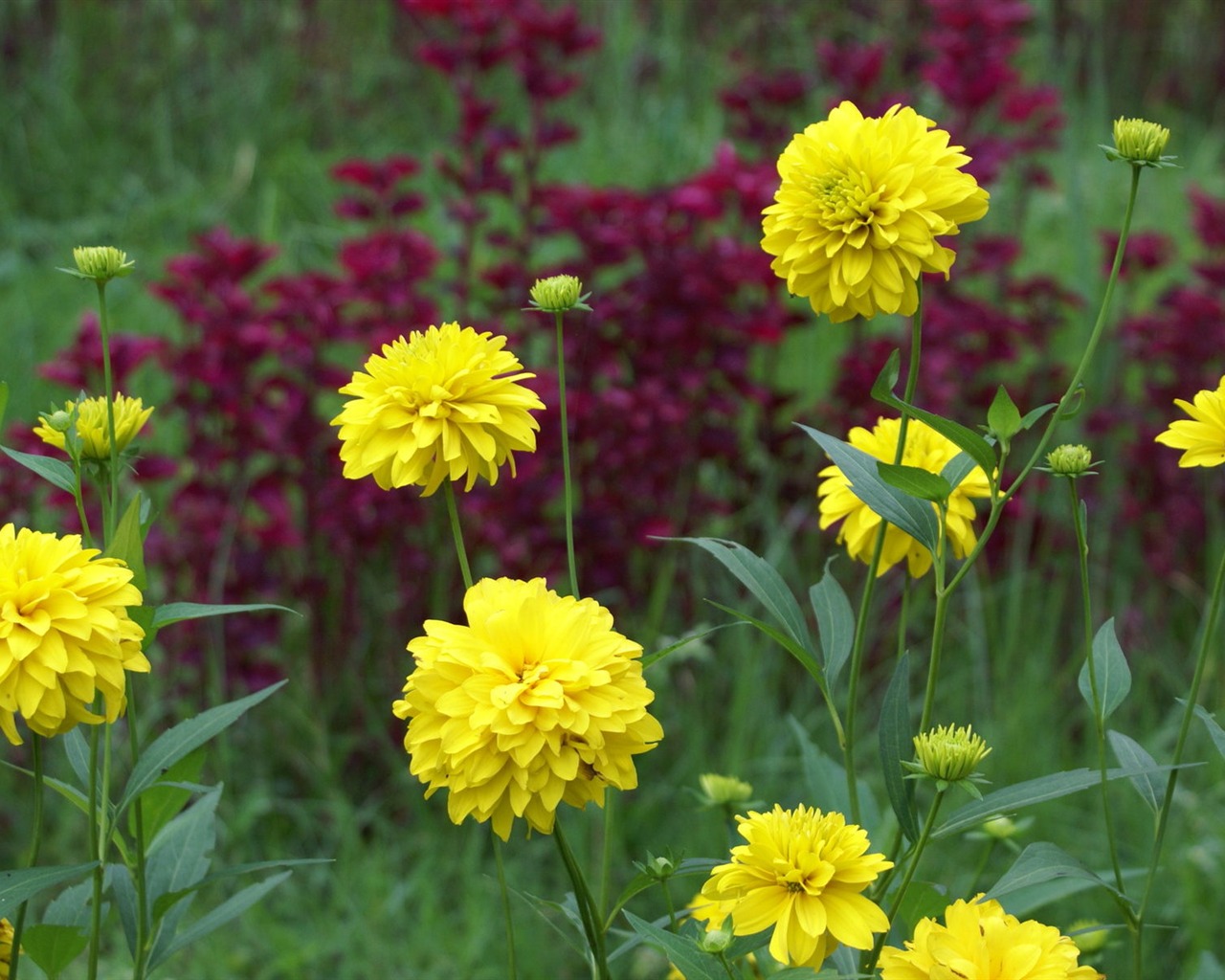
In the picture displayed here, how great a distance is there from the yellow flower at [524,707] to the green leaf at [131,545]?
9.4 inches

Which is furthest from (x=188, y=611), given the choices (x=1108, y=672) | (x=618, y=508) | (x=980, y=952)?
(x=618, y=508)

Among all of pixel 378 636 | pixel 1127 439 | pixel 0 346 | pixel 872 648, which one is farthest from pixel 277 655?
pixel 1127 439

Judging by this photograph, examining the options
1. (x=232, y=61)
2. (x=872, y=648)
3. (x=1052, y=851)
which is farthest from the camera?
(x=232, y=61)

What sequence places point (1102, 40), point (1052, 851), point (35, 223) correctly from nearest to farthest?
point (1052, 851) → point (35, 223) → point (1102, 40)

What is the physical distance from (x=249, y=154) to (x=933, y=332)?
2.45m

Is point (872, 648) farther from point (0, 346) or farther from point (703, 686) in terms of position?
point (0, 346)

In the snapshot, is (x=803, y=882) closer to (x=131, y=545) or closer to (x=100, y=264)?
(x=131, y=545)

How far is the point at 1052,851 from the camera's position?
924 millimetres

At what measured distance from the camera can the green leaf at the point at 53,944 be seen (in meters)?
0.94

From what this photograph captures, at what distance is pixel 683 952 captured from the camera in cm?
83

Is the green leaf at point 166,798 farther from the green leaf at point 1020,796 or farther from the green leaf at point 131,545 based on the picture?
the green leaf at point 1020,796

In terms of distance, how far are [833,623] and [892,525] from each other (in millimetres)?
102

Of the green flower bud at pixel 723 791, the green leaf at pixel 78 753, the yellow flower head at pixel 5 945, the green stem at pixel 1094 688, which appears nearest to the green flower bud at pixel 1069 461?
the green stem at pixel 1094 688

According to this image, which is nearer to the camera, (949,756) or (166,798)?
(949,756)
